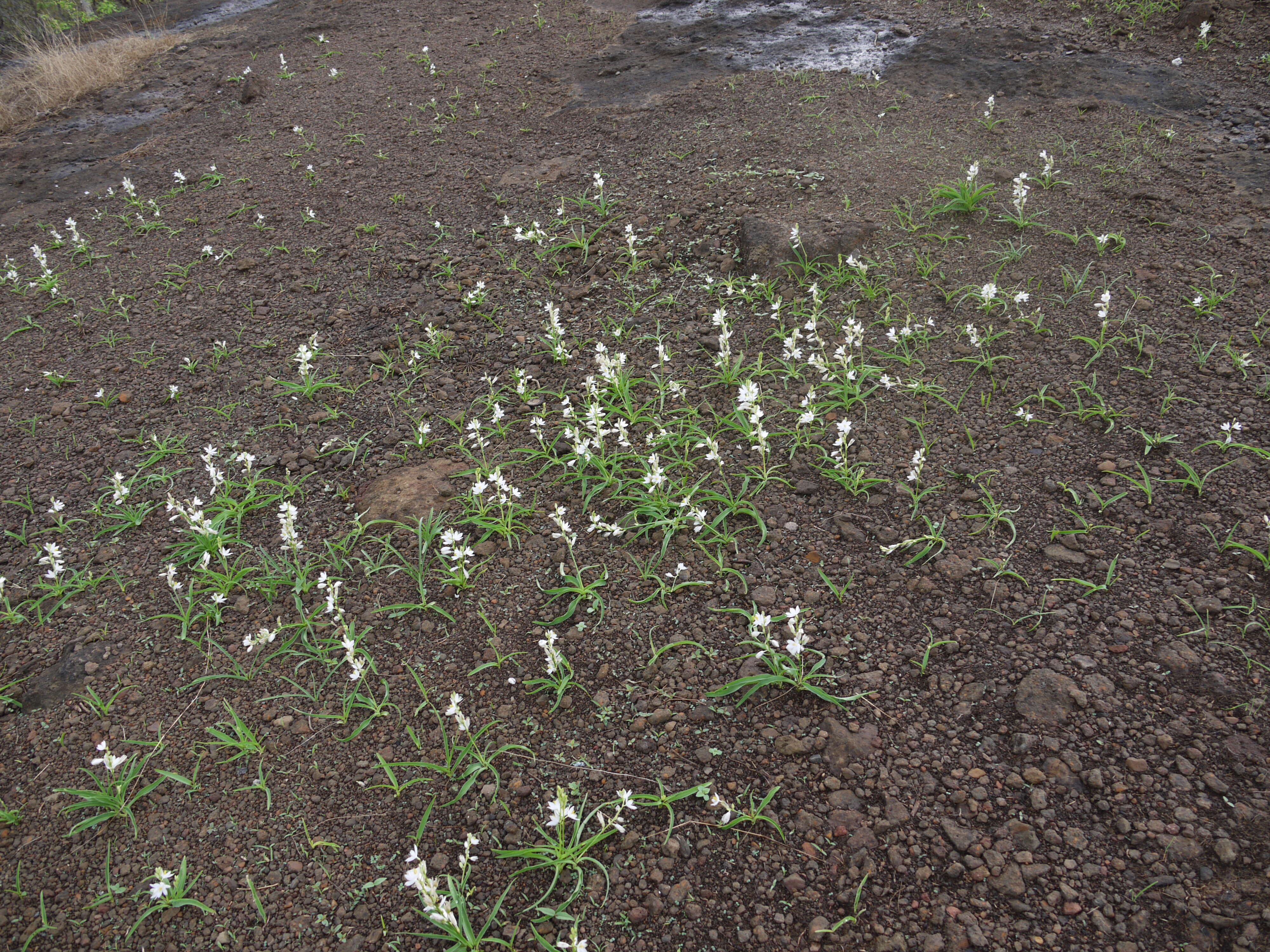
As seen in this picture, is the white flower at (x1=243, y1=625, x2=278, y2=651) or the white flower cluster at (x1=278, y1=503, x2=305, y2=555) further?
the white flower cluster at (x1=278, y1=503, x2=305, y2=555)

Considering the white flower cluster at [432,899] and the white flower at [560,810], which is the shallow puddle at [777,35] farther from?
the white flower cluster at [432,899]

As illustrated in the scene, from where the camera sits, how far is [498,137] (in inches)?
288

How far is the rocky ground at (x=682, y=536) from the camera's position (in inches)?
94.0

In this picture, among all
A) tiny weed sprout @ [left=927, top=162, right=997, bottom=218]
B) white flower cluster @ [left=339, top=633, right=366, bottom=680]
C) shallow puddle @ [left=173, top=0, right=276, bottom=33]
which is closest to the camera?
white flower cluster @ [left=339, top=633, right=366, bottom=680]

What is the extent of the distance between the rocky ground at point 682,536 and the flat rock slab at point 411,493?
0.09ft

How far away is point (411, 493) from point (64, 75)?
429 inches

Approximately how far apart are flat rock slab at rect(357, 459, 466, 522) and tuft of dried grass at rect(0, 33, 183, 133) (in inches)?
386

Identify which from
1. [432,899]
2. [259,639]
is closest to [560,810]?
[432,899]

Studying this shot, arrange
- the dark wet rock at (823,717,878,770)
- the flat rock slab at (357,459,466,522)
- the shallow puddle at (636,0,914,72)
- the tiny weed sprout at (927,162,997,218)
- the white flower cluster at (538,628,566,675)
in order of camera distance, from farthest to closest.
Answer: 1. the shallow puddle at (636,0,914,72)
2. the tiny weed sprout at (927,162,997,218)
3. the flat rock slab at (357,459,466,522)
4. the white flower cluster at (538,628,566,675)
5. the dark wet rock at (823,717,878,770)

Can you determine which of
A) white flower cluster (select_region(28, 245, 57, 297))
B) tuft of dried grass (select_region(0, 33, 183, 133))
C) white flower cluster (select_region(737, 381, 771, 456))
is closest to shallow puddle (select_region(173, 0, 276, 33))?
tuft of dried grass (select_region(0, 33, 183, 133))

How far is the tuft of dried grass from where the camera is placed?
32.4 ft

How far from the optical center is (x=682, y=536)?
347cm

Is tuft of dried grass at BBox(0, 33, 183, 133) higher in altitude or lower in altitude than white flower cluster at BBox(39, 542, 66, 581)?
higher

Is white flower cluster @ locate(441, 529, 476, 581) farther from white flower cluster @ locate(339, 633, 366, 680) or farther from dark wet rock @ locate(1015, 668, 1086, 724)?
dark wet rock @ locate(1015, 668, 1086, 724)
